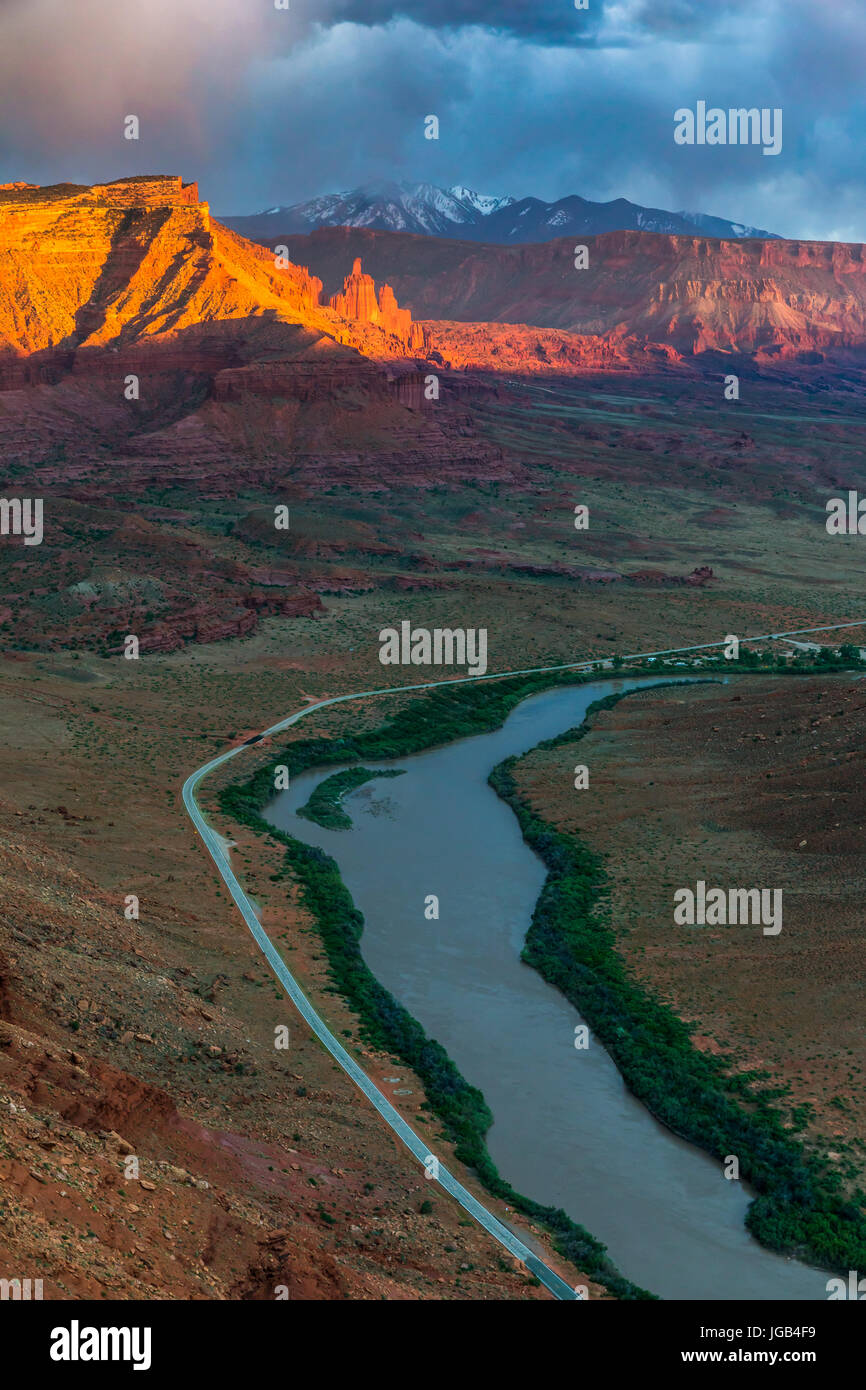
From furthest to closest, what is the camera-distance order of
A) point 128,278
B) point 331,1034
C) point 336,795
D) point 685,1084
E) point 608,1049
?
point 128,278 → point 336,795 → point 608,1049 → point 331,1034 → point 685,1084

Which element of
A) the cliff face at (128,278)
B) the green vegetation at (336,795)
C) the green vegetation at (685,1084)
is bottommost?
the green vegetation at (685,1084)

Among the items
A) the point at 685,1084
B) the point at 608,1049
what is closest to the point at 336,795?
the point at 608,1049

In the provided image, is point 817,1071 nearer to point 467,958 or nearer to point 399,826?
point 467,958

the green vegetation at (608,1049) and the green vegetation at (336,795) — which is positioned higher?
the green vegetation at (336,795)

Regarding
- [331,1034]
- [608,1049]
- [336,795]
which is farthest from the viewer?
[336,795]

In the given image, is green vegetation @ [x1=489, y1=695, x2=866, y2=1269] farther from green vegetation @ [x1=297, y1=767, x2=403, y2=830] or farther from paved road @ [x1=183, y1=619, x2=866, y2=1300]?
green vegetation @ [x1=297, y1=767, x2=403, y2=830]

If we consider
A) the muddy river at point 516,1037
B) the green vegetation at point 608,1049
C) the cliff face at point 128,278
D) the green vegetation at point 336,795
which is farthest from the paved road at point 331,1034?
the cliff face at point 128,278

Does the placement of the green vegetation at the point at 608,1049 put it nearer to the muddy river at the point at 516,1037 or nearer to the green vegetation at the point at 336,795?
the muddy river at the point at 516,1037

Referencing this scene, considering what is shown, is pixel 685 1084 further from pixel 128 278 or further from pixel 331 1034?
pixel 128 278

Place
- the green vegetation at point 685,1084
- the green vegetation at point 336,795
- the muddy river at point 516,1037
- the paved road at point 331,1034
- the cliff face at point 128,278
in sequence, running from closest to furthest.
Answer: the paved road at point 331,1034 < the muddy river at point 516,1037 < the green vegetation at point 685,1084 < the green vegetation at point 336,795 < the cliff face at point 128,278
